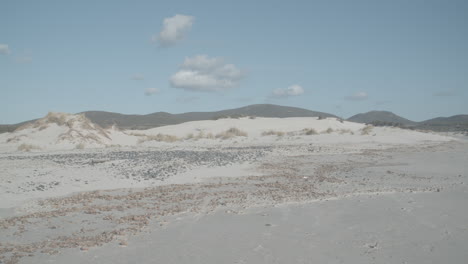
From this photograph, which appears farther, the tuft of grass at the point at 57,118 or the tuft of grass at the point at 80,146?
the tuft of grass at the point at 57,118

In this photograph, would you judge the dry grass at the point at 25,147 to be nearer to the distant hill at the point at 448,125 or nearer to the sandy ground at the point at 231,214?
the sandy ground at the point at 231,214

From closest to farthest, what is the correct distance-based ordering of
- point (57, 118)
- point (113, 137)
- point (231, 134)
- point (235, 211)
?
point (235, 211) < point (57, 118) < point (113, 137) < point (231, 134)

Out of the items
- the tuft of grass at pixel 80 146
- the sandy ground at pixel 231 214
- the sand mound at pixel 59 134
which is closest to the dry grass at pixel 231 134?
the sand mound at pixel 59 134

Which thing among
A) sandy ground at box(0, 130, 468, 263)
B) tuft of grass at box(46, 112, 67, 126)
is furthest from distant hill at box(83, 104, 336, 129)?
sandy ground at box(0, 130, 468, 263)

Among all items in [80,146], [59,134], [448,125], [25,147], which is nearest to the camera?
[25,147]

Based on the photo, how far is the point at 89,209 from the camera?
7914 mm

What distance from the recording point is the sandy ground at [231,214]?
5.25 m

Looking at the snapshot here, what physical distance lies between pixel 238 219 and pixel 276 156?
439 inches

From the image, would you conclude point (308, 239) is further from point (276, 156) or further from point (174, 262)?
point (276, 156)

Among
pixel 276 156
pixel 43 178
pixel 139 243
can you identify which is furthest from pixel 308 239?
pixel 276 156

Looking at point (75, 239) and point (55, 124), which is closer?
point (75, 239)

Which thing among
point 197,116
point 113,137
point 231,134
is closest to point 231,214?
point 113,137

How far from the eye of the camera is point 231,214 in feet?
24.4

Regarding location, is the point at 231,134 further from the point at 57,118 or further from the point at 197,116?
the point at 197,116
